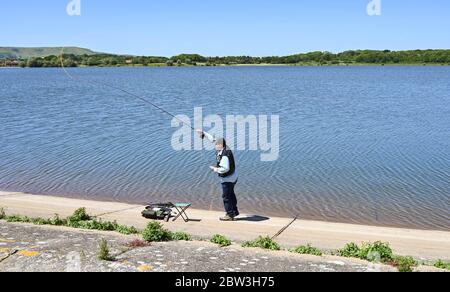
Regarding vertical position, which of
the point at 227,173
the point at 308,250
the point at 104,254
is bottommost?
the point at 308,250

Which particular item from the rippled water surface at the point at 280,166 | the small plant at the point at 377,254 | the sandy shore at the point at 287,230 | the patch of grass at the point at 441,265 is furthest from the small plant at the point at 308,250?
the rippled water surface at the point at 280,166

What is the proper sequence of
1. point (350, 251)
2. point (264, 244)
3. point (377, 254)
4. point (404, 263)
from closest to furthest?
point (404, 263) → point (377, 254) → point (350, 251) → point (264, 244)

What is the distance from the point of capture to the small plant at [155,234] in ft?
34.0

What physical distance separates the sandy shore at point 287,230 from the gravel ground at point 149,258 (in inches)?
49.9

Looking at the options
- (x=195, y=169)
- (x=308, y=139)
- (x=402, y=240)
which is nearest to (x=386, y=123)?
(x=308, y=139)

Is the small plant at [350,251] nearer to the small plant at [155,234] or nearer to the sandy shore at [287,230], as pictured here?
the sandy shore at [287,230]

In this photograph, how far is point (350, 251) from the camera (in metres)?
9.72

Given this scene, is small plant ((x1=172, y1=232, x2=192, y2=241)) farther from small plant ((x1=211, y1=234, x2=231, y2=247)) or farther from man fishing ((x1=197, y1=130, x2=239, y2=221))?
man fishing ((x1=197, y1=130, x2=239, y2=221))

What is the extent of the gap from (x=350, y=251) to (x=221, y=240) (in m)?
2.46

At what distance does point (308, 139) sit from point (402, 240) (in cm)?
1672

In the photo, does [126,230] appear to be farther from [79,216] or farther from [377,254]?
[377,254]

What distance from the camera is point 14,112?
42.9 metres

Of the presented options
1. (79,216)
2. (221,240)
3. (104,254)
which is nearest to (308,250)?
(221,240)

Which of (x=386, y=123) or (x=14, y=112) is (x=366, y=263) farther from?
(x=14, y=112)
